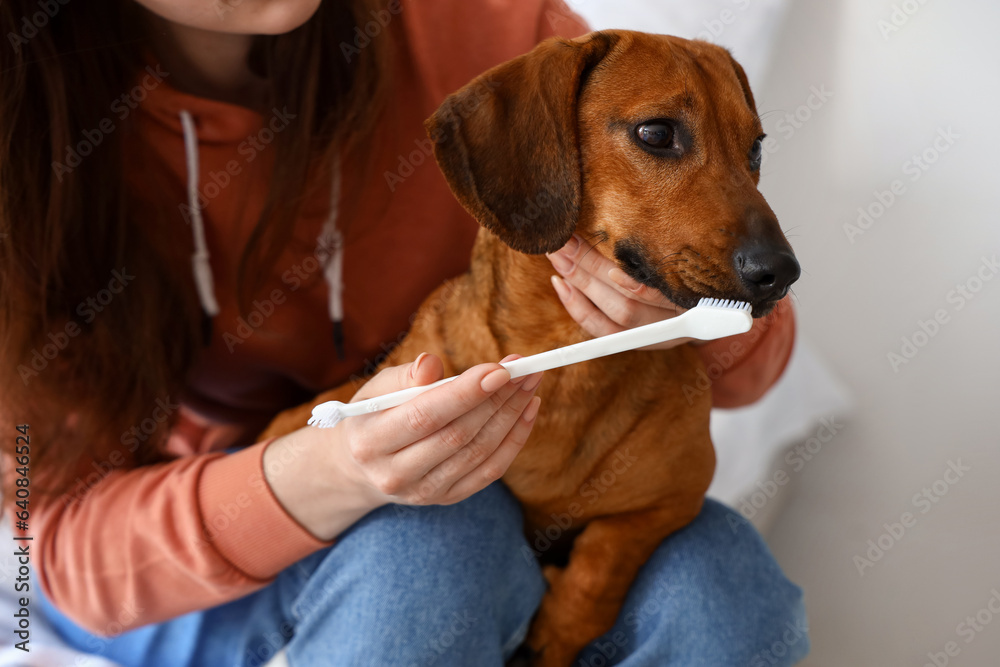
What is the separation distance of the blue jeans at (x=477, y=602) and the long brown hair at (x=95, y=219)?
406 millimetres

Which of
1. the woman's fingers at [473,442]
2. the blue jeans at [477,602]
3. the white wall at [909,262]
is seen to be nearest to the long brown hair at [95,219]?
the blue jeans at [477,602]

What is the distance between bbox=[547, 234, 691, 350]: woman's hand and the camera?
88 cm

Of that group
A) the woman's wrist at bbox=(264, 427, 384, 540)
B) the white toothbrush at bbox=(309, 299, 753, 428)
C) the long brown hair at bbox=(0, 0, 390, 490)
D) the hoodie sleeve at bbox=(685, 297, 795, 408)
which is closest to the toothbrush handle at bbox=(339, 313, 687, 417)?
the white toothbrush at bbox=(309, 299, 753, 428)

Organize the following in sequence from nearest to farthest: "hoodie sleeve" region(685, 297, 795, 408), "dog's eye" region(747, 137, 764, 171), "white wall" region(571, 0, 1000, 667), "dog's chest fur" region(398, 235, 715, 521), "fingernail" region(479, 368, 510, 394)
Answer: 1. "fingernail" region(479, 368, 510, 394)
2. "dog's eye" region(747, 137, 764, 171)
3. "dog's chest fur" region(398, 235, 715, 521)
4. "white wall" region(571, 0, 1000, 667)
5. "hoodie sleeve" region(685, 297, 795, 408)

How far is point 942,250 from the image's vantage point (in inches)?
46.6

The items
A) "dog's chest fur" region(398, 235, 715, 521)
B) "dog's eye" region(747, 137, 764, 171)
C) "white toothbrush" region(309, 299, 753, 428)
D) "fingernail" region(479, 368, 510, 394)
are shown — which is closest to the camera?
"white toothbrush" region(309, 299, 753, 428)

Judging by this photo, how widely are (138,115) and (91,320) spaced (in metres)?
0.34

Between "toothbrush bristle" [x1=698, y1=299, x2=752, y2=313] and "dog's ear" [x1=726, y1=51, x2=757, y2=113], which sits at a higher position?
"dog's ear" [x1=726, y1=51, x2=757, y2=113]

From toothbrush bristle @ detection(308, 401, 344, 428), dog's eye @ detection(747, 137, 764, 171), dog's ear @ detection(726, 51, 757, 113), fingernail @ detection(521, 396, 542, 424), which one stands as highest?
dog's ear @ detection(726, 51, 757, 113)

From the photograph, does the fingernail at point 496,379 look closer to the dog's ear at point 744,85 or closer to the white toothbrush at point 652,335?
the white toothbrush at point 652,335

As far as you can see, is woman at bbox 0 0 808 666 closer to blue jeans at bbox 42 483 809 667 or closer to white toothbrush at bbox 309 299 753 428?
blue jeans at bbox 42 483 809 667

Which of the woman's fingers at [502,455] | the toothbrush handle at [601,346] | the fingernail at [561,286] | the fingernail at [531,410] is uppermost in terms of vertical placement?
the toothbrush handle at [601,346]

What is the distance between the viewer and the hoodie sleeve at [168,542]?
109cm

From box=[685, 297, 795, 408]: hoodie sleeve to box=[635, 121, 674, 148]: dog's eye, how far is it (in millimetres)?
443
